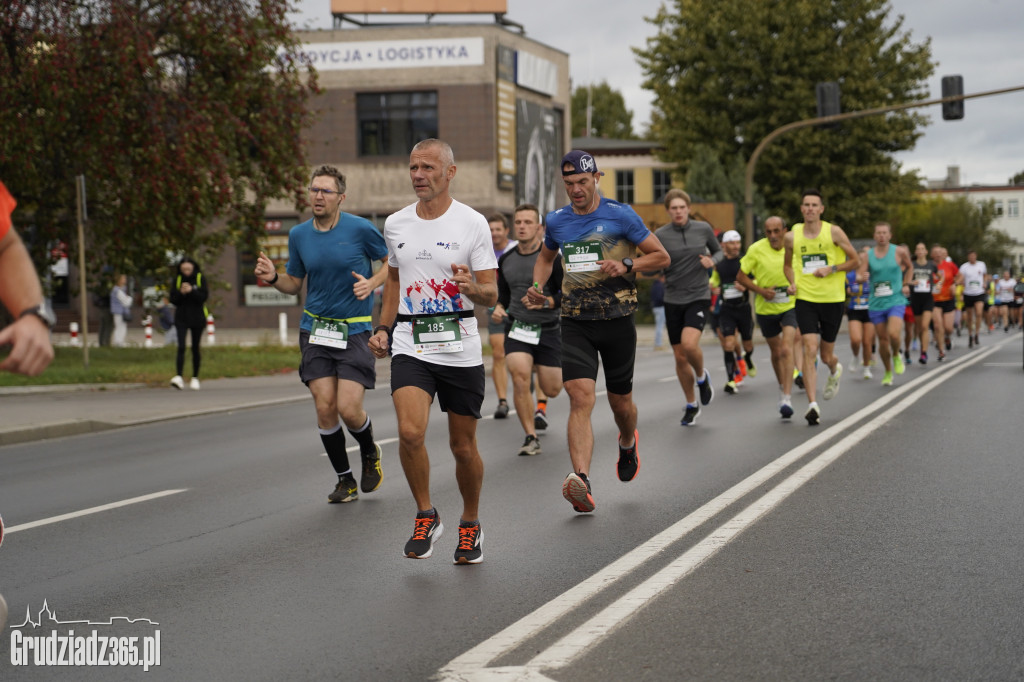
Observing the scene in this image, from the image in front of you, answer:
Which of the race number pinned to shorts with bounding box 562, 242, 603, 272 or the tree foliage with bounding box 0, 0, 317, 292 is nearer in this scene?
the race number pinned to shorts with bounding box 562, 242, 603, 272

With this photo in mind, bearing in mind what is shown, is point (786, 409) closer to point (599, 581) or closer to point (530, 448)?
point (530, 448)

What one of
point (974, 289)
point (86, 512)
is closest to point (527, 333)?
point (86, 512)

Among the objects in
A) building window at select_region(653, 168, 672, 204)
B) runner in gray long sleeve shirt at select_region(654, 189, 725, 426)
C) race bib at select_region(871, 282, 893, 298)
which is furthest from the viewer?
building window at select_region(653, 168, 672, 204)

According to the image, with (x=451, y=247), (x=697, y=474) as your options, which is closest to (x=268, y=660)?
(x=451, y=247)

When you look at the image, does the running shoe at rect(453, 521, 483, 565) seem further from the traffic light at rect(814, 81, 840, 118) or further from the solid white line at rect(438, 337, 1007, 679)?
the traffic light at rect(814, 81, 840, 118)

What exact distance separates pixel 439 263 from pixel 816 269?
7600 millimetres

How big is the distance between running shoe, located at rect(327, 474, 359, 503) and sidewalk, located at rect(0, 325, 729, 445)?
18.9 feet

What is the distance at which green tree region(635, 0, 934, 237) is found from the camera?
4806 centimetres

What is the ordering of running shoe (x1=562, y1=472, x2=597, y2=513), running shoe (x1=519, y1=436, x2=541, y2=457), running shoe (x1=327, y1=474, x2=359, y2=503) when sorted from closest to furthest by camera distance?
running shoe (x1=562, y1=472, x2=597, y2=513) < running shoe (x1=327, y1=474, x2=359, y2=503) < running shoe (x1=519, y1=436, x2=541, y2=457)

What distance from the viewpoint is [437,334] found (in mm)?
6426

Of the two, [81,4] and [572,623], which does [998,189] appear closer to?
[81,4]

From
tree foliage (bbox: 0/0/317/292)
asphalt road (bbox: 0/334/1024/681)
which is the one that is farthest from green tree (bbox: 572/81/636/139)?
asphalt road (bbox: 0/334/1024/681)

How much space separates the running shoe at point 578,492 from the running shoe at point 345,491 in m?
1.72

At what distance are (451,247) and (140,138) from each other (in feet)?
52.0
